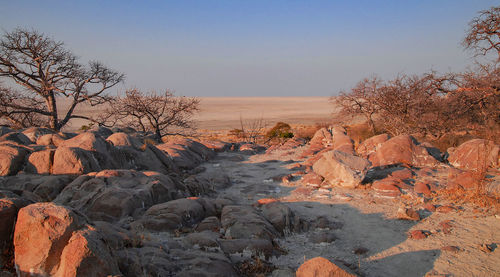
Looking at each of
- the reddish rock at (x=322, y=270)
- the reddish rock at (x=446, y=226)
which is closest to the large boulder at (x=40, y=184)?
the reddish rock at (x=322, y=270)

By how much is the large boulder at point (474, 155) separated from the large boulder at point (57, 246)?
33.9 ft

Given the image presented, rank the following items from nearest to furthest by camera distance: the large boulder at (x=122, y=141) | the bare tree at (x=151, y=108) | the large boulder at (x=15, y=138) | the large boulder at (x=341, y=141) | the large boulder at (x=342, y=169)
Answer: the large boulder at (x=342, y=169), the large boulder at (x=15, y=138), the large boulder at (x=122, y=141), the large boulder at (x=341, y=141), the bare tree at (x=151, y=108)

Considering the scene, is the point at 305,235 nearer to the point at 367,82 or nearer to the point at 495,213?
the point at 495,213

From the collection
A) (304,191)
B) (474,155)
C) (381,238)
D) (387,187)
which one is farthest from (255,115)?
(381,238)

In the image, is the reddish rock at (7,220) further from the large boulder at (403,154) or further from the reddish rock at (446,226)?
the large boulder at (403,154)

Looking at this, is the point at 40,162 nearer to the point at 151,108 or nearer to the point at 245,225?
the point at 245,225

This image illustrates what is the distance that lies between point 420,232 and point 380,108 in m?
11.8

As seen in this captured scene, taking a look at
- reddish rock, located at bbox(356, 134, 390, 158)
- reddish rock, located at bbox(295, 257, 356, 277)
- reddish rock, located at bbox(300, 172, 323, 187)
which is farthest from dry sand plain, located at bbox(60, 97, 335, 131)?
reddish rock, located at bbox(295, 257, 356, 277)

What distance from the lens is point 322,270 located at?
3.66m

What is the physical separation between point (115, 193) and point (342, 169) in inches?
243

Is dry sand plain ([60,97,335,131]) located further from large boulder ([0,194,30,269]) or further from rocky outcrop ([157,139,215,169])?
large boulder ([0,194,30,269])

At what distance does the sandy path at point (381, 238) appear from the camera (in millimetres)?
4672

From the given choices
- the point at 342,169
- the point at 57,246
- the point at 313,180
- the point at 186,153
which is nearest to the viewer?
the point at 57,246

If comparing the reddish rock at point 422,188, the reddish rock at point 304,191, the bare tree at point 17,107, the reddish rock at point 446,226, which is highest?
the bare tree at point 17,107
